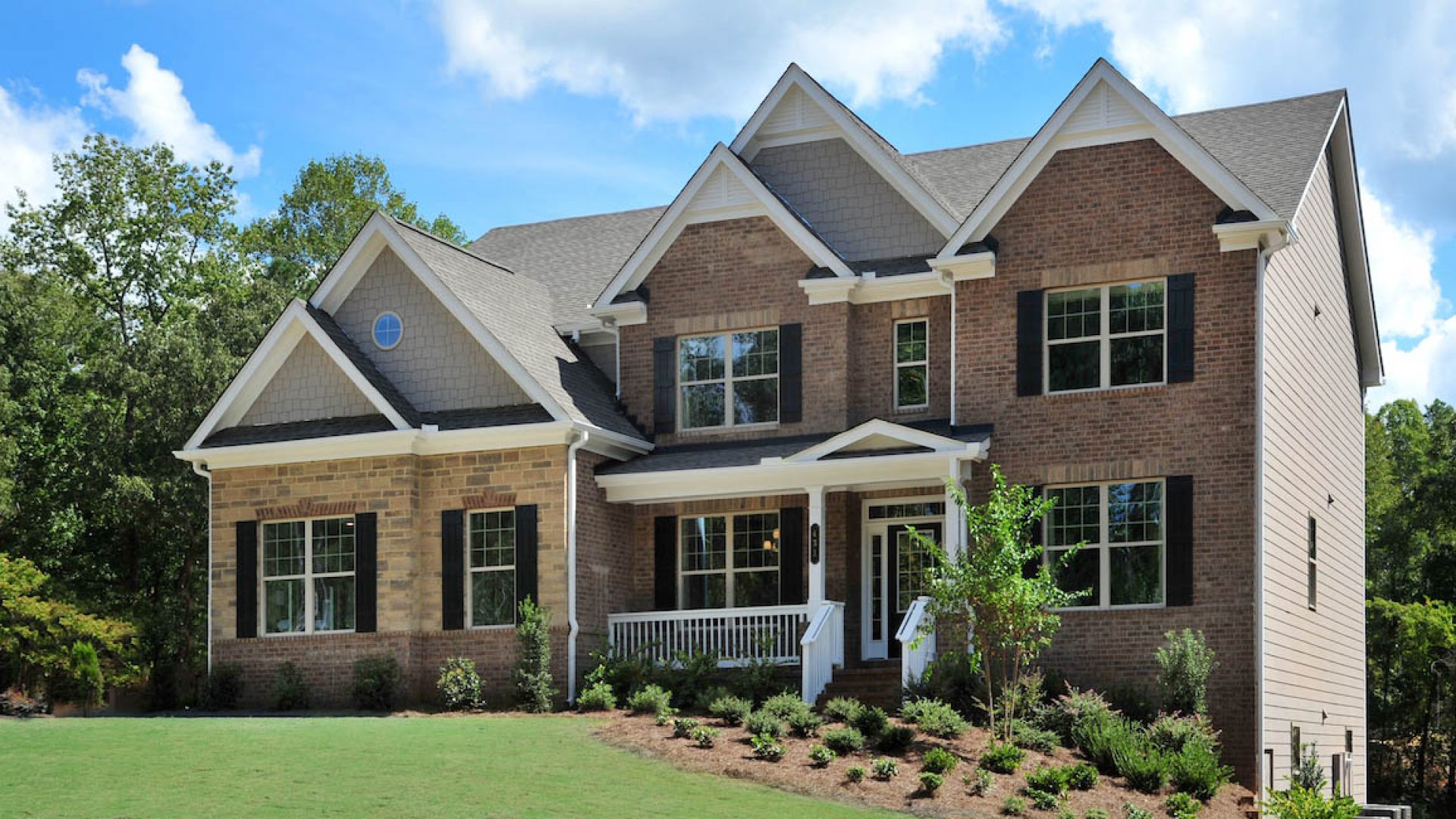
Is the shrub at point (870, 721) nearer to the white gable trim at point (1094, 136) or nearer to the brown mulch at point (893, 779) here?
the brown mulch at point (893, 779)

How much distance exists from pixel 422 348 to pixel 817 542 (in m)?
7.29

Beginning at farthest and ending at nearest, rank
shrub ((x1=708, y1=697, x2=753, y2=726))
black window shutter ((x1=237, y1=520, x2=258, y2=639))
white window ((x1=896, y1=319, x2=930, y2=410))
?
black window shutter ((x1=237, y1=520, x2=258, y2=639)), white window ((x1=896, y1=319, x2=930, y2=410)), shrub ((x1=708, y1=697, x2=753, y2=726))

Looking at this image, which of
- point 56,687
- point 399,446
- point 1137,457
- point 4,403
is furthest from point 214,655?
point 1137,457

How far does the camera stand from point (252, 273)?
4334 centimetres

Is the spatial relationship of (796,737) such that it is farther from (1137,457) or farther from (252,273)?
(252,273)

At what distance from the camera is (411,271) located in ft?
88.2

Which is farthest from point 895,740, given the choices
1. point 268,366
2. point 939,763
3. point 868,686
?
point 268,366

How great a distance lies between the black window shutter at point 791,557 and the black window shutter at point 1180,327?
606 centimetres

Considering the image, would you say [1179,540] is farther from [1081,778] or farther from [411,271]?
[411,271]

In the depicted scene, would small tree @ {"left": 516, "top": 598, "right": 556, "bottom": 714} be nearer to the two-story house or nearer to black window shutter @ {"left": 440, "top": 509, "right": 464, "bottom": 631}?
the two-story house

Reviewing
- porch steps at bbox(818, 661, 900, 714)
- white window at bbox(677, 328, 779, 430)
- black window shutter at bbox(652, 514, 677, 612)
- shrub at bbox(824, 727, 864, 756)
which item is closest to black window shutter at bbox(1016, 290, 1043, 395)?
white window at bbox(677, 328, 779, 430)

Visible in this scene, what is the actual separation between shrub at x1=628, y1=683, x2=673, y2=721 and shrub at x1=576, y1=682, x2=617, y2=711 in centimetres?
60

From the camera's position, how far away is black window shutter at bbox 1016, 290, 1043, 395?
938 inches

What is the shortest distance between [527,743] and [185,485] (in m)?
17.8
